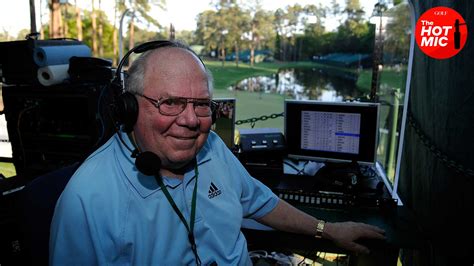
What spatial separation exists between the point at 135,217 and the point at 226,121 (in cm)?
129

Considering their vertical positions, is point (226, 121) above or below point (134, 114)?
below

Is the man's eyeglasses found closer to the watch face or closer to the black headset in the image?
the black headset

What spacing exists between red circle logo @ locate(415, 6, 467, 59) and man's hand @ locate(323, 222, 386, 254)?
3.01 ft

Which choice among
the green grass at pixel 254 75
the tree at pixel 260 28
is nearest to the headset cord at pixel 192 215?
the green grass at pixel 254 75

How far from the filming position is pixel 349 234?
4.42 ft

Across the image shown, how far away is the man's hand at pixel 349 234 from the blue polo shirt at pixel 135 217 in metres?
0.37

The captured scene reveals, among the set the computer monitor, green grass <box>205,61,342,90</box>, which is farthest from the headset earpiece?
green grass <box>205,61,342,90</box>

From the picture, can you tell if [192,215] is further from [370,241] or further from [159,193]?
[370,241]

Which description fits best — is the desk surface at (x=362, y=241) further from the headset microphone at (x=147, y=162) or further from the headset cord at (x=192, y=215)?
the headset microphone at (x=147, y=162)

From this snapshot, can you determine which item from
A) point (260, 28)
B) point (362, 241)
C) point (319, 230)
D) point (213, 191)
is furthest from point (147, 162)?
point (260, 28)

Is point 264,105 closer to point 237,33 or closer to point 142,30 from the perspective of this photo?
point 237,33

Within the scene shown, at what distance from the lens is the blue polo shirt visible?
0.80 m

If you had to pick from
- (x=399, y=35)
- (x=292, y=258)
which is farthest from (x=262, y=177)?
(x=399, y=35)

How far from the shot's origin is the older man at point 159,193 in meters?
0.81
